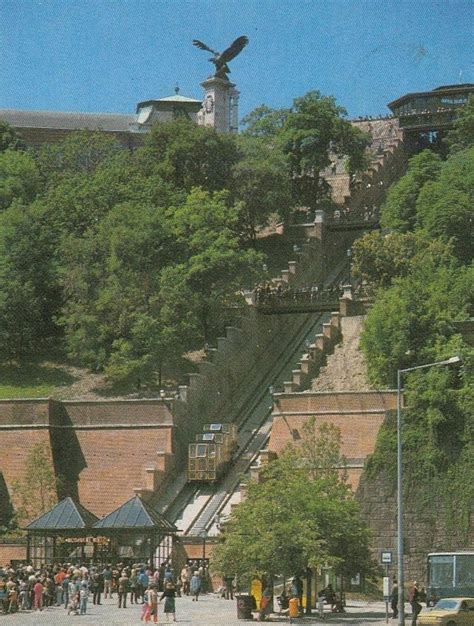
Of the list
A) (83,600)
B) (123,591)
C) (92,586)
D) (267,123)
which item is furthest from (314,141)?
(83,600)

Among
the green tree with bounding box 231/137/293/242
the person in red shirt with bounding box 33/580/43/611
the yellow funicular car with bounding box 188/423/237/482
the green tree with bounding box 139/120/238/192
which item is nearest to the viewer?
the person in red shirt with bounding box 33/580/43/611

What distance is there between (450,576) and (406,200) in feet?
133

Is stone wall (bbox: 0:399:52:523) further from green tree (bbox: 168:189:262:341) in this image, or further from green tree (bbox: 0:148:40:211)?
green tree (bbox: 0:148:40:211)

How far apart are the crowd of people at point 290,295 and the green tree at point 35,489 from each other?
1762 cm

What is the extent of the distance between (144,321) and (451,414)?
17281 millimetres

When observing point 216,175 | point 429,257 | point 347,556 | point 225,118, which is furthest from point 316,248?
point 347,556

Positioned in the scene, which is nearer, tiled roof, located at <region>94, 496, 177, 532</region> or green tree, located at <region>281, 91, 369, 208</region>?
tiled roof, located at <region>94, 496, 177, 532</region>

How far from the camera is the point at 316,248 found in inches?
3703

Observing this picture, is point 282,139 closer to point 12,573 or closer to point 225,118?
point 225,118

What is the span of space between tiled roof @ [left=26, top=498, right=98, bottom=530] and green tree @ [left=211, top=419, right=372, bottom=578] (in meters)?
5.56

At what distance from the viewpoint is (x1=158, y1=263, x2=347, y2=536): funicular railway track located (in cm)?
6988

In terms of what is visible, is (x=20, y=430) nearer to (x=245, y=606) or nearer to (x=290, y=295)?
(x=290, y=295)

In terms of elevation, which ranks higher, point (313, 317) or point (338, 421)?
point (313, 317)

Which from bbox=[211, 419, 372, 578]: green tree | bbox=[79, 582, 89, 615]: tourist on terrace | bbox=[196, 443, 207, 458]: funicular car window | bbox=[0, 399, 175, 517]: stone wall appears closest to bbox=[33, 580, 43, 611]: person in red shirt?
bbox=[79, 582, 89, 615]: tourist on terrace
